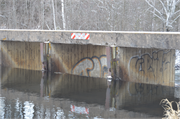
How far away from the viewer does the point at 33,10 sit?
41.8 meters

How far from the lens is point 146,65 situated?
15.4 metres

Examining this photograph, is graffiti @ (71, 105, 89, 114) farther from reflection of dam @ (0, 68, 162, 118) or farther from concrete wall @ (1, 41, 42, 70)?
concrete wall @ (1, 41, 42, 70)

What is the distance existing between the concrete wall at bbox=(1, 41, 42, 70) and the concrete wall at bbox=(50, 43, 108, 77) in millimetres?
1959

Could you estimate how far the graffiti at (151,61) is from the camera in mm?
14734

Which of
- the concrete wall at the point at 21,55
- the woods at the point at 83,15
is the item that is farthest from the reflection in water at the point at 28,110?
the woods at the point at 83,15

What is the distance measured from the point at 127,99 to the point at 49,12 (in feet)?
97.7

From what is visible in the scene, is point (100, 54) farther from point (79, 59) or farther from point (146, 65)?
point (146, 65)

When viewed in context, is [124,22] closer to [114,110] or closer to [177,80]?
[177,80]

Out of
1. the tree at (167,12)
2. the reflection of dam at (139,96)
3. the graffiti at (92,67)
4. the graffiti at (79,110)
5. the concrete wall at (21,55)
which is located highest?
the tree at (167,12)

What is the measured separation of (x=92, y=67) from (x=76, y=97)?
5207 millimetres

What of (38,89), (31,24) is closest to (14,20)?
(31,24)

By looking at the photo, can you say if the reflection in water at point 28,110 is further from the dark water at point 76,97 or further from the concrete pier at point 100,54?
the concrete pier at point 100,54

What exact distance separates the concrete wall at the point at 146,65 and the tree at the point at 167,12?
12650 millimetres

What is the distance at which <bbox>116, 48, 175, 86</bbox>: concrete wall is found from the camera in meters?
14.7
